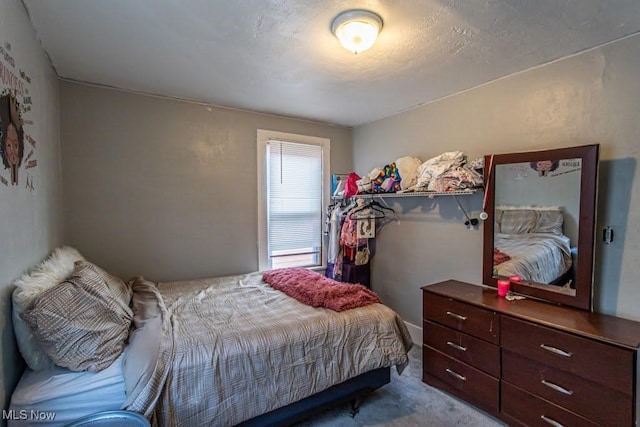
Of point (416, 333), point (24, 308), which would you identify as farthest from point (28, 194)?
point (416, 333)

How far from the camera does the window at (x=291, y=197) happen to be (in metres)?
3.38

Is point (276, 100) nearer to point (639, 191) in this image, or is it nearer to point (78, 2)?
point (78, 2)

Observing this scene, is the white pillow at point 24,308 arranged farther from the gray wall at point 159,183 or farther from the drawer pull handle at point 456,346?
the drawer pull handle at point 456,346

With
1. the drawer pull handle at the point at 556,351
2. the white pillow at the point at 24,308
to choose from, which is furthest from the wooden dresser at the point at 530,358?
the white pillow at the point at 24,308

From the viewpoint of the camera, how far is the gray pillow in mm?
1330

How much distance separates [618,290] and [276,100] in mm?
2939

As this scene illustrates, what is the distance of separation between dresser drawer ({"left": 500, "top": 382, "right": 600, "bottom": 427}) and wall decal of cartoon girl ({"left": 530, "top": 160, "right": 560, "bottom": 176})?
143 centimetres

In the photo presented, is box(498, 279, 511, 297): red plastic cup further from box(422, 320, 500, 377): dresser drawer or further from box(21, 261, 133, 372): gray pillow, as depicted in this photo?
box(21, 261, 133, 372): gray pillow

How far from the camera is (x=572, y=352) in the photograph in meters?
1.66

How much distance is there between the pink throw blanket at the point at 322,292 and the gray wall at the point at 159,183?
31.5 inches

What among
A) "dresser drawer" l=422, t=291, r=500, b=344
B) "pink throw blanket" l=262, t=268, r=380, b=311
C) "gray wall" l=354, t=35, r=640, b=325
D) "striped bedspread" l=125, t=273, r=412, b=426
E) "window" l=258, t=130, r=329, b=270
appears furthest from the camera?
"window" l=258, t=130, r=329, b=270

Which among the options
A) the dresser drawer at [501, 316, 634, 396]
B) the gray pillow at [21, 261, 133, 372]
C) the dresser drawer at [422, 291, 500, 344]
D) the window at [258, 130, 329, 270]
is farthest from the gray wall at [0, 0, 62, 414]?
the dresser drawer at [501, 316, 634, 396]

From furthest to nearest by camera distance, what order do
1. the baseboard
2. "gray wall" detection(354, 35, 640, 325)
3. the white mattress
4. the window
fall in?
the window < the baseboard < "gray wall" detection(354, 35, 640, 325) < the white mattress

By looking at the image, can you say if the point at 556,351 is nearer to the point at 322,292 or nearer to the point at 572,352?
the point at 572,352
